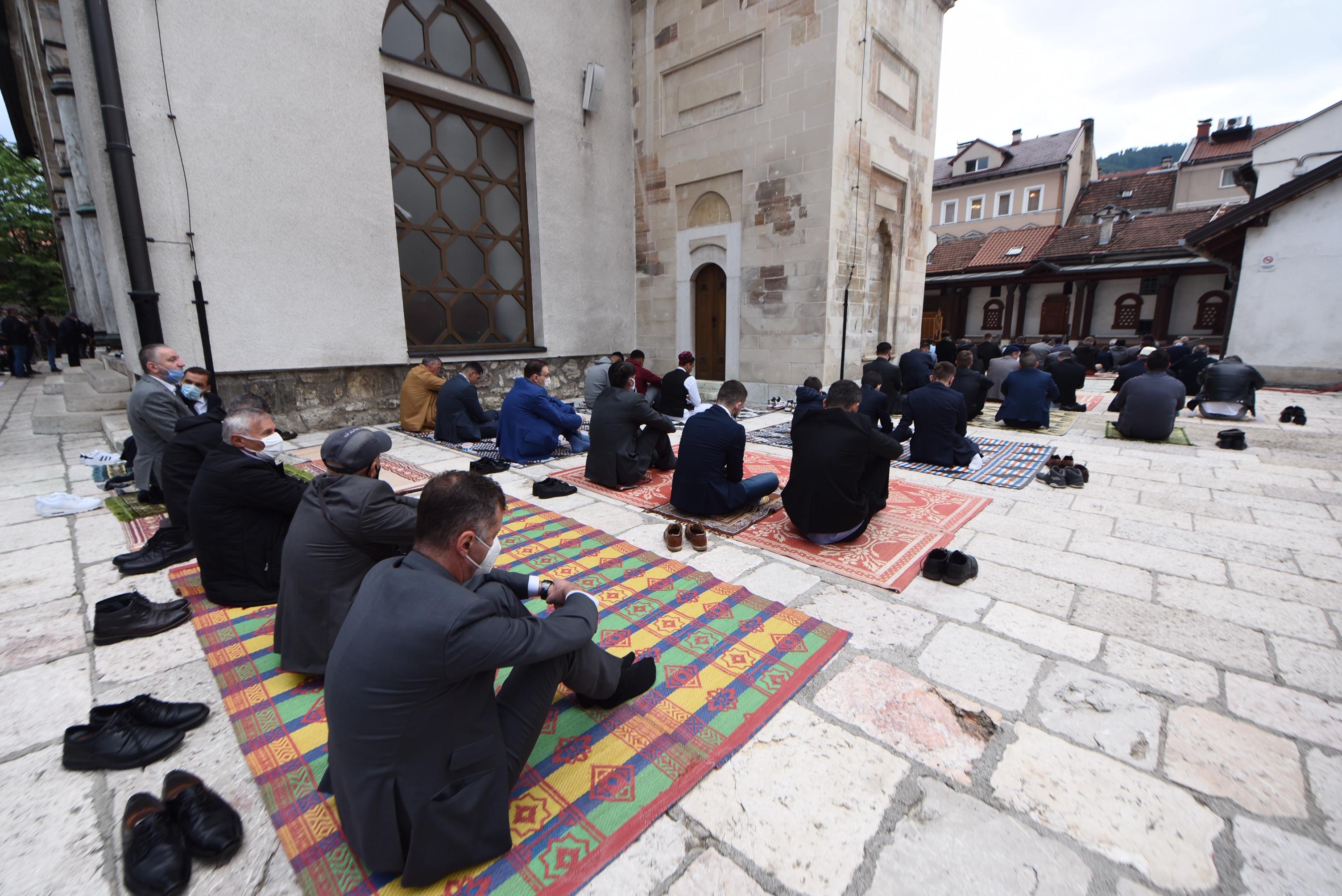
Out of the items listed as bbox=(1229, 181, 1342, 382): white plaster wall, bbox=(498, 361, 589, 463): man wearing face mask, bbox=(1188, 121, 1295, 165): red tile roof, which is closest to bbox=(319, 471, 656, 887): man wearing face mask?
bbox=(498, 361, 589, 463): man wearing face mask

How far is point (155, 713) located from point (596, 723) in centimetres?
168

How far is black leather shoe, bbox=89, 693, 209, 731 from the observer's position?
6.98 ft

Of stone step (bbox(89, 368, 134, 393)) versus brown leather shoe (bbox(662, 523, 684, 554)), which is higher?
stone step (bbox(89, 368, 134, 393))

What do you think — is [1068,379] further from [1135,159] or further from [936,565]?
[1135,159]

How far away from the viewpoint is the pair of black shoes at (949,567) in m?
3.44

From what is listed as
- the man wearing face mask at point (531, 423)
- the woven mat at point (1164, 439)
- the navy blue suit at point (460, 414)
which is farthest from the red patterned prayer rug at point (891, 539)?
the navy blue suit at point (460, 414)

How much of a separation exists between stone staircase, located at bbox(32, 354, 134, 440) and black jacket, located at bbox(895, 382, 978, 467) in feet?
31.2

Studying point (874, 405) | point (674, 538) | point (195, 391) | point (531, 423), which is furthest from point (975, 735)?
point (195, 391)

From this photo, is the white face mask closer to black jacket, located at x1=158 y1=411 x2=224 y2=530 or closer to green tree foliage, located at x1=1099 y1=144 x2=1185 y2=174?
black jacket, located at x1=158 y1=411 x2=224 y2=530

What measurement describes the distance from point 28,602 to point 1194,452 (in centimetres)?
1054

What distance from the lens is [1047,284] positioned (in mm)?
23219

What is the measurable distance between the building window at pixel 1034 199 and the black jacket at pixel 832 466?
3280cm

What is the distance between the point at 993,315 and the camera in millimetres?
24578

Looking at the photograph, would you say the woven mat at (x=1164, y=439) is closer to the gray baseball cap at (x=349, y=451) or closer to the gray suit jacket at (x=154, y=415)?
the gray baseball cap at (x=349, y=451)
